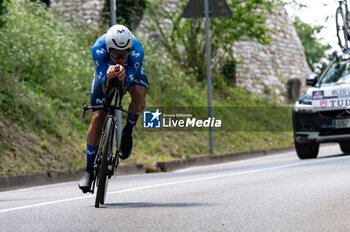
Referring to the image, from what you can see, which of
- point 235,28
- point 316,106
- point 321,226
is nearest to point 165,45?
point 235,28

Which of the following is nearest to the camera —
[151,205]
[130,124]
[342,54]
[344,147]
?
[130,124]

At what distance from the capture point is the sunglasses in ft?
24.5

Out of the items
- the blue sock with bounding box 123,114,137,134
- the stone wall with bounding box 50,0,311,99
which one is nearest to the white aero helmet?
the blue sock with bounding box 123,114,137,134

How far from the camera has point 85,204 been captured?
8312mm

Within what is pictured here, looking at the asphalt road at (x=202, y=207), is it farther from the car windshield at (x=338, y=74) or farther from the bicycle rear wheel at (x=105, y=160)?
the car windshield at (x=338, y=74)

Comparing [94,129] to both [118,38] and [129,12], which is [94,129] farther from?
[129,12]

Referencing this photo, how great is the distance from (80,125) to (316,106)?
5471mm

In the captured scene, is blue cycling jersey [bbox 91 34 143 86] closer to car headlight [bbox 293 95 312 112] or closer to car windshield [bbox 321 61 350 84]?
car headlight [bbox 293 95 312 112]

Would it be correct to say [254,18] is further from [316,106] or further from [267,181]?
[267,181]

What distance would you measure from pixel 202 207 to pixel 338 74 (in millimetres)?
8442

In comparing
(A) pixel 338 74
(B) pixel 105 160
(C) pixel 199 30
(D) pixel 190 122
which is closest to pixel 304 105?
(A) pixel 338 74

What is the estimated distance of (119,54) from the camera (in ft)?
24.6

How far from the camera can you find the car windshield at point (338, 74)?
15070mm

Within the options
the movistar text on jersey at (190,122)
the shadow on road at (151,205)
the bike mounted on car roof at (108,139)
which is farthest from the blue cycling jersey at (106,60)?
the movistar text on jersey at (190,122)
